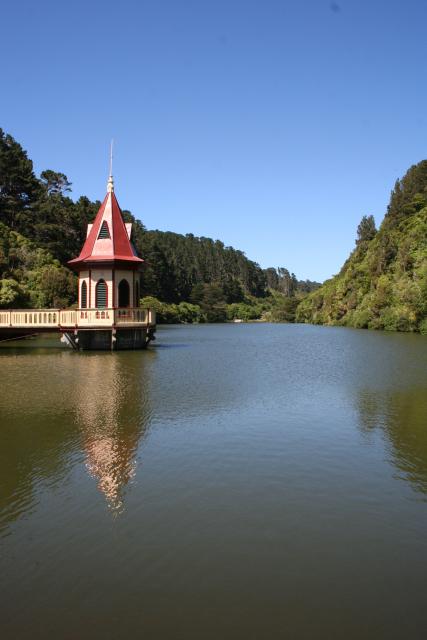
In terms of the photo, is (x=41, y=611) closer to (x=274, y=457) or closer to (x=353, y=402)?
(x=274, y=457)

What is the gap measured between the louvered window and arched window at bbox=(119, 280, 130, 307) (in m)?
3.33

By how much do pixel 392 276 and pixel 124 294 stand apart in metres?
46.4

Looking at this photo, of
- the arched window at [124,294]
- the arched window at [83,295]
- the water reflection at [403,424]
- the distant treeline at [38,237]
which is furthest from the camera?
the distant treeline at [38,237]

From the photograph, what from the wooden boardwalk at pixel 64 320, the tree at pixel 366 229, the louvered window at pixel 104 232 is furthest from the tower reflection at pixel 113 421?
the tree at pixel 366 229

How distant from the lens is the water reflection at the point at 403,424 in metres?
9.27

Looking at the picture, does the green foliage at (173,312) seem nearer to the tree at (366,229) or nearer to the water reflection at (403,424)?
the tree at (366,229)

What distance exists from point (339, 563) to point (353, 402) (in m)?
10.1

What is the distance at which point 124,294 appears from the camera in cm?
3459

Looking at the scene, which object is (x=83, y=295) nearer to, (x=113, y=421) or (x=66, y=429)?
(x=113, y=421)

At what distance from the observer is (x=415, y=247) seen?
65750mm

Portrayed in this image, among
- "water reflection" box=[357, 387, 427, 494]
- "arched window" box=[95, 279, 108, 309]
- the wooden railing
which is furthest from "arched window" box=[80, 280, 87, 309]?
"water reflection" box=[357, 387, 427, 494]

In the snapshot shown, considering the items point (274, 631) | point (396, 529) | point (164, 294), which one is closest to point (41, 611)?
point (274, 631)

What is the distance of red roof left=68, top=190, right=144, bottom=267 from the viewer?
33906 millimetres

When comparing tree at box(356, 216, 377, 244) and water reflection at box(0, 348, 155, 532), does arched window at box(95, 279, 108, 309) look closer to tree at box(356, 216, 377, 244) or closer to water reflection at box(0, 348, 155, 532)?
Answer: water reflection at box(0, 348, 155, 532)
